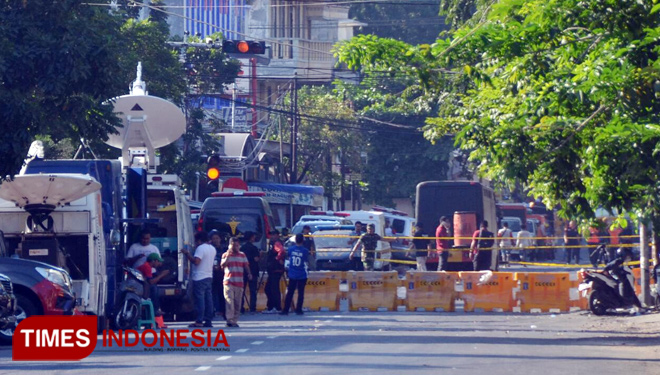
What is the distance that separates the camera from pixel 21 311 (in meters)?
14.4

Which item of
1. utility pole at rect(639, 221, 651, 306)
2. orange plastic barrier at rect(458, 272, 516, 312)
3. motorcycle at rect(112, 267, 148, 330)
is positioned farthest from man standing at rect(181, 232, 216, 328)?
utility pole at rect(639, 221, 651, 306)

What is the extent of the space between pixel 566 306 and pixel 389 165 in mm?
34933

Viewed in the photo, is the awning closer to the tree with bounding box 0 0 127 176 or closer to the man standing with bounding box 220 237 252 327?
the man standing with bounding box 220 237 252 327

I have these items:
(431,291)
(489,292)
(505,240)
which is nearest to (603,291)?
(489,292)

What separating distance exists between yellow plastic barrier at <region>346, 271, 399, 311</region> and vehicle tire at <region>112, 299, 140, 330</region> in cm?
661

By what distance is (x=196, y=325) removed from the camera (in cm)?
1839

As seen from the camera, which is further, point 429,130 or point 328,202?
point 328,202

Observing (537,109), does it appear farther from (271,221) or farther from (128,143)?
(271,221)

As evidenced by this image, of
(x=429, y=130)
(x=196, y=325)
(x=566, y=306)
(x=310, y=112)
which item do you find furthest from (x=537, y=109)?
(x=310, y=112)

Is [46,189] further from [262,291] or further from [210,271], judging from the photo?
[262,291]

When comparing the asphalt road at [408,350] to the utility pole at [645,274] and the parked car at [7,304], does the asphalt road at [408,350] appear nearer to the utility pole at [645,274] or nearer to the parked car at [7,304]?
the parked car at [7,304]

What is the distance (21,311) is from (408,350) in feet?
16.7

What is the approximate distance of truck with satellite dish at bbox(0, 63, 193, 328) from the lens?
15.9 metres

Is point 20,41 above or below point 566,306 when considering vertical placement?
above
